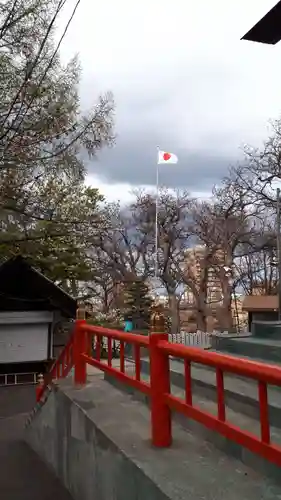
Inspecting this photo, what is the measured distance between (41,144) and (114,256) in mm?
21266

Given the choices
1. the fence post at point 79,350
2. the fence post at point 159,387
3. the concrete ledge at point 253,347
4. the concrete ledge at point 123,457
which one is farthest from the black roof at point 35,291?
the fence post at point 159,387

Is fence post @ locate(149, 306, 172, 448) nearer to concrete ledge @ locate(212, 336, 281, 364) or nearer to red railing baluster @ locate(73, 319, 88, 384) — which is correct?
concrete ledge @ locate(212, 336, 281, 364)

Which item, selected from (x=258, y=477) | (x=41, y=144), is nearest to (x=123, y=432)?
(x=258, y=477)

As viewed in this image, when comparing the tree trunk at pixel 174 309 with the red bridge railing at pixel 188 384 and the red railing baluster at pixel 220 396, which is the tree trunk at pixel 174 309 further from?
the red railing baluster at pixel 220 396

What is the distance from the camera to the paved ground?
4.64m

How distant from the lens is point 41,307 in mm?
→ 12133

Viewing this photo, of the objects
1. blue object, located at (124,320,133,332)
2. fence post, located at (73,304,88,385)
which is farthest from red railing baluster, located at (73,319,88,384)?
blue object, located at (124,320,133,332)

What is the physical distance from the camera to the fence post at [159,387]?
10.8 feet

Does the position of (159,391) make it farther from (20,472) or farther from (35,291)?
(35,291)

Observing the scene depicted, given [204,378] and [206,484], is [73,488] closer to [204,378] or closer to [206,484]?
[204,378]

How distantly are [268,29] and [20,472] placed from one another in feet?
18.9

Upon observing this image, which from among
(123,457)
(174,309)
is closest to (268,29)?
(123,457)

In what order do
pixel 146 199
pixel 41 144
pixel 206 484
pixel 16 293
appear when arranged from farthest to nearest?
pixel 146 199 < pixel 16 293 < pixel 41 144 < pixel 206 484

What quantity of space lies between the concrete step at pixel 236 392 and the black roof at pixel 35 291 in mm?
7307
